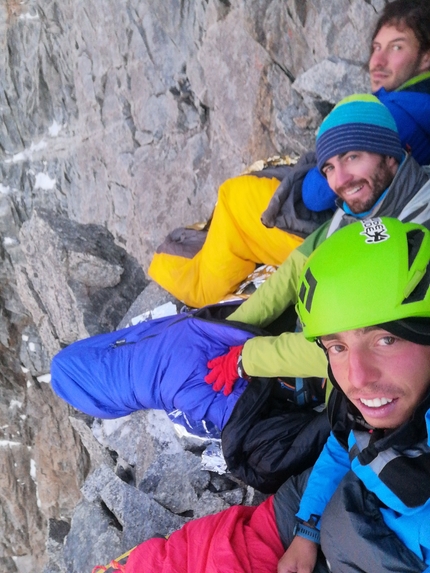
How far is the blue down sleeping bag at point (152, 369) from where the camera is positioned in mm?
3396

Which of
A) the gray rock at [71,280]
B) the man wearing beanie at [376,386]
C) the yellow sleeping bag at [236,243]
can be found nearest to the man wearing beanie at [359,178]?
the man wearing beanie at [376,386]

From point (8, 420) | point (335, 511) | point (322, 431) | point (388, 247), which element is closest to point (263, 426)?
point (322, 431)

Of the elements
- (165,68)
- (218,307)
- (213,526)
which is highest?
(165,68)

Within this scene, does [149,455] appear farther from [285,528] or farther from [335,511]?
[335,511]

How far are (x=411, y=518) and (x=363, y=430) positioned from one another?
14.5 inches

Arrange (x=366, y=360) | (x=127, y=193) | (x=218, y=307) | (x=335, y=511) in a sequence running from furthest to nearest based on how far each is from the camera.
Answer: (x=127, y=193) → (x=218, y=307) → (x=335, y=511) → (x=366, y=360)

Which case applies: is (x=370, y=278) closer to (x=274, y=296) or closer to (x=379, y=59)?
(x=274, y=296)

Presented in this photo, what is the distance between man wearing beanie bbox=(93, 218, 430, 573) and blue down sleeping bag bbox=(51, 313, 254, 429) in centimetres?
133

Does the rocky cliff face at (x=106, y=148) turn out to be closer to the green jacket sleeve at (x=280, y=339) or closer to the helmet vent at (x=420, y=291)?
the green jacket sleeve at (x=280, y=339)

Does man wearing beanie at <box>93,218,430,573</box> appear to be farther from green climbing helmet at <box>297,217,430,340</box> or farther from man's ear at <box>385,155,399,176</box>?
man's ear at <box>385,155,399,176</box>

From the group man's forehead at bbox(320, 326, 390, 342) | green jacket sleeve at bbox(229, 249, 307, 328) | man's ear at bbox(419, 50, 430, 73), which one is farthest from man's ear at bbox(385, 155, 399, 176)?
man's forehead at bbox(320, 326, 390, 342)

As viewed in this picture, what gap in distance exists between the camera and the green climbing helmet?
5.68 ft

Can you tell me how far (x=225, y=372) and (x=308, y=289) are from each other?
1.46 meters

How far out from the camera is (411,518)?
1.74m
